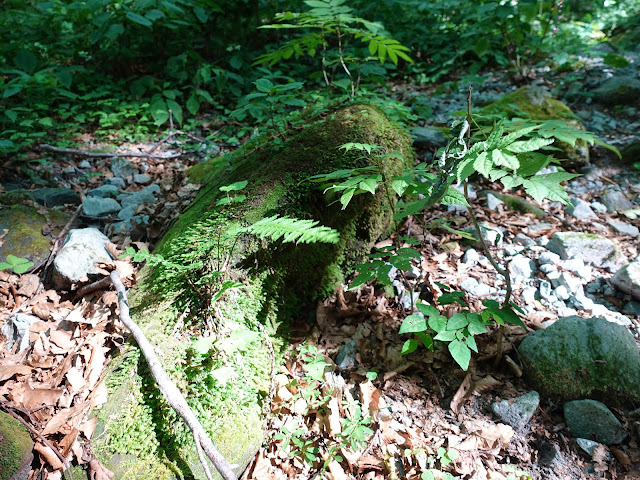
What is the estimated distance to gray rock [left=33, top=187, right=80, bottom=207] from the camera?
3.67 m

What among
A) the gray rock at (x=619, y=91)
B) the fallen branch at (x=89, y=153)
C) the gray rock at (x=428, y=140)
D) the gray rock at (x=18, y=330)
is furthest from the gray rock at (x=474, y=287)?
the gray rock at (x=619, y=91)

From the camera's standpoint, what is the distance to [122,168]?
4.55 meters

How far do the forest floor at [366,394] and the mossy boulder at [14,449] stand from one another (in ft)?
0.18

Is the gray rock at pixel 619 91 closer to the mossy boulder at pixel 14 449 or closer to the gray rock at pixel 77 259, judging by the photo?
the gray rock at pixel 77 259

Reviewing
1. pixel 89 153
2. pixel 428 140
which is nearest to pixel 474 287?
pixel 428 140

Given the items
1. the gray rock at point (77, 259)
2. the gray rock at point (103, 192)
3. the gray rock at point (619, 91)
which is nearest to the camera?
the gray rock at point (77, 259)

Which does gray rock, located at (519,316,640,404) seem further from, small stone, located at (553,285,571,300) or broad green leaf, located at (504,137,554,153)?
broad green leaf, located at (504,137,554,153)

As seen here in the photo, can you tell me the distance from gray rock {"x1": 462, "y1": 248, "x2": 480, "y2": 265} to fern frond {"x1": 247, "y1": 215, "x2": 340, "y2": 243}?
1.72m

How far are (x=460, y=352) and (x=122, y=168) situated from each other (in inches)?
170

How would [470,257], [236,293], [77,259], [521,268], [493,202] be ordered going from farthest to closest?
[493,202], [470,257], [521,268], [77,259], [236,293]

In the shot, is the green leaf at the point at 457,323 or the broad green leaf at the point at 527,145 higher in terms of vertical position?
the broad green leaf at the point at 527,145

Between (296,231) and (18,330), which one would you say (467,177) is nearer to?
(296,231)

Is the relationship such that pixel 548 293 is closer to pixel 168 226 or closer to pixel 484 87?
pixel 168 226

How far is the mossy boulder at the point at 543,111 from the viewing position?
436 centimetres
